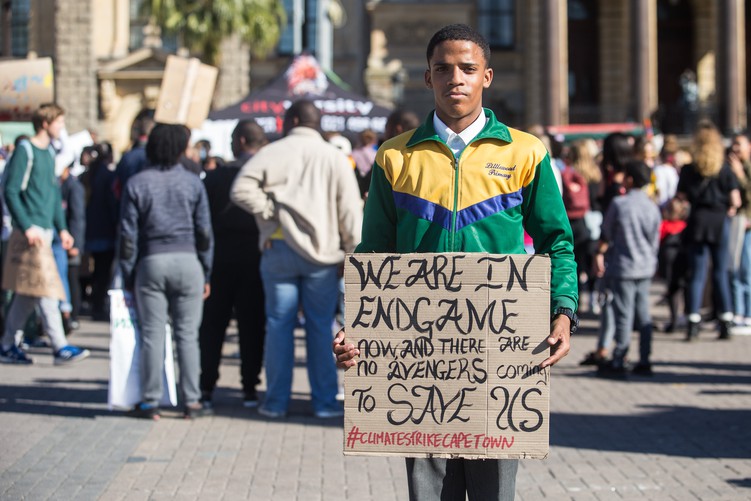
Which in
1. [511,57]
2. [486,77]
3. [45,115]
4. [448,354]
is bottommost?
[448,354]

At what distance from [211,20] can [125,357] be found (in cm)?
2508

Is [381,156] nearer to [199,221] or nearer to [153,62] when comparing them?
[199,221]

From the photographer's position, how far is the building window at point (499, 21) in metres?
45.0

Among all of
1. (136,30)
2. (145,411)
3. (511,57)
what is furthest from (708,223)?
(136,30)

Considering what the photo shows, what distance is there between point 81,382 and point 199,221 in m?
2.54

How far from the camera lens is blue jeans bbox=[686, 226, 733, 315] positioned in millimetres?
13922

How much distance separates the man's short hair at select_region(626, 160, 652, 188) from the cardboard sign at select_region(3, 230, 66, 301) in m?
4.93

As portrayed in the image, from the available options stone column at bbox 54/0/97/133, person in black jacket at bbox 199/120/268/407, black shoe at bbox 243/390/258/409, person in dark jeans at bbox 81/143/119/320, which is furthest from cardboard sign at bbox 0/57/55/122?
stone column at bbox 54/0/97/133

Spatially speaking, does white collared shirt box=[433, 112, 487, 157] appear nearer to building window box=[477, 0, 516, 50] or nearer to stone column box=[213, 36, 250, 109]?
stone column box=[213, 36, 250, 109]

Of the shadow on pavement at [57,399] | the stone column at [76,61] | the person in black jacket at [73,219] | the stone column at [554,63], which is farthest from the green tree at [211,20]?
the shadow on pavement at [57,399]

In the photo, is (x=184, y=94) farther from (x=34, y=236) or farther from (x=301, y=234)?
(x=301, y=234)

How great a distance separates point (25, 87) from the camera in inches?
491

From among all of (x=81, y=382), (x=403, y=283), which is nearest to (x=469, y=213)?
(x=403, y=283)

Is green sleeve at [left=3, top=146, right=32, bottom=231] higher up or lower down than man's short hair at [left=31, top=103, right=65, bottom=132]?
lower down
